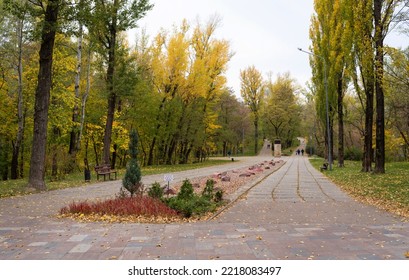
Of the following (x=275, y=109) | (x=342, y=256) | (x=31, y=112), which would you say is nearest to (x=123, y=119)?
(x=31, y=112)

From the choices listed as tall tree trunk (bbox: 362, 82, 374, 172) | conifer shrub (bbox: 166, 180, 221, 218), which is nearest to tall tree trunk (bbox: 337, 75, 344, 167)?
tall tree trunk (bbox: 362, 82, 374, 172)

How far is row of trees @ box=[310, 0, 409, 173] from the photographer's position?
14903 millimetres

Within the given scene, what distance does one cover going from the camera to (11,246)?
213 inches

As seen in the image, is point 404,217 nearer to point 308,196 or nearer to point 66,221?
point 308,196

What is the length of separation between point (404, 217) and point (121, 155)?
3048cm

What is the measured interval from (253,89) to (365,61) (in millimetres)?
42440

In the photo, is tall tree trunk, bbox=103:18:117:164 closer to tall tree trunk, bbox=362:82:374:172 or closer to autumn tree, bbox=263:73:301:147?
tall tree trunk, bbox=362:82:374:172

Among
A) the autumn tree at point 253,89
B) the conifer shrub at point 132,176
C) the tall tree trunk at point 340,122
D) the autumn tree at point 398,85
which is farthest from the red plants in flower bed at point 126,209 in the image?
the autumn tree at point 253,89

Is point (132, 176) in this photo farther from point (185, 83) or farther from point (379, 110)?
point (185, 83)

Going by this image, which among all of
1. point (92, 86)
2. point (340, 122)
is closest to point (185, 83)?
point (92, 86)

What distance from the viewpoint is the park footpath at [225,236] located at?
498 cm

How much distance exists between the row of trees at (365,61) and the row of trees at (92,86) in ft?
34.0

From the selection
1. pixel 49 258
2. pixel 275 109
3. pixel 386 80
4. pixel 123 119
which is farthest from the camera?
pixel 275 109

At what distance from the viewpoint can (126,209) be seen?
26.0 feet
